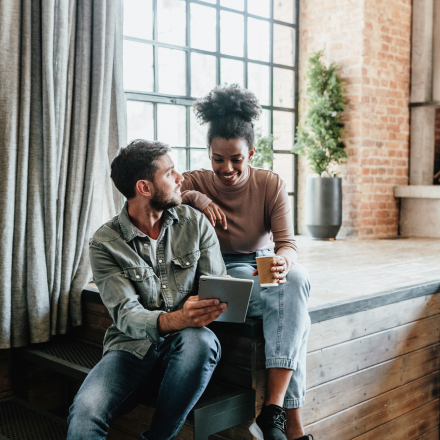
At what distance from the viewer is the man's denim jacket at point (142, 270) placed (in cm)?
182

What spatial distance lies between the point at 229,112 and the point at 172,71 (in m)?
2.86

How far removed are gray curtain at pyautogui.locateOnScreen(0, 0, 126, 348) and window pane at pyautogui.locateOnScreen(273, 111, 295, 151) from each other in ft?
10.8

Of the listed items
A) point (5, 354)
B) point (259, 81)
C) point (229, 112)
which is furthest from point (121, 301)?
point (259, 81)

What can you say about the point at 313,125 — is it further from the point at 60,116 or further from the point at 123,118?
the point at 60,116

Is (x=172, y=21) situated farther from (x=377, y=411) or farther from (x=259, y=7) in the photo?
(x=377, y=411)

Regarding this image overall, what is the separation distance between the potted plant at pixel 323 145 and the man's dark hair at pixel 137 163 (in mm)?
3665

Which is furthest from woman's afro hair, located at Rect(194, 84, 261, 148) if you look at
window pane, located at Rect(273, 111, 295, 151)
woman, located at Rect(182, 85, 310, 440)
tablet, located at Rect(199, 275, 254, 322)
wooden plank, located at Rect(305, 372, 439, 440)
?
window pane, located at Rect(273, 111, 295, 151)

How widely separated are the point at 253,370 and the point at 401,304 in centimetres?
111

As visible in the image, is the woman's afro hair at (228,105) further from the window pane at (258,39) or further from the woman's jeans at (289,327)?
the window pane at (258,39)

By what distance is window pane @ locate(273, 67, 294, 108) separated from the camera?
5840 mm

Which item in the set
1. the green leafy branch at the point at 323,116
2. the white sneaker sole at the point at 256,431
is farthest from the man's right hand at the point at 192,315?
the green leafy branch at the point at 323,116

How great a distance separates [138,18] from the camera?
4.58m

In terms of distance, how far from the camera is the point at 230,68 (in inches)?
213

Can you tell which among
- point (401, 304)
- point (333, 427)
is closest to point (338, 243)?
point (401, 304)
